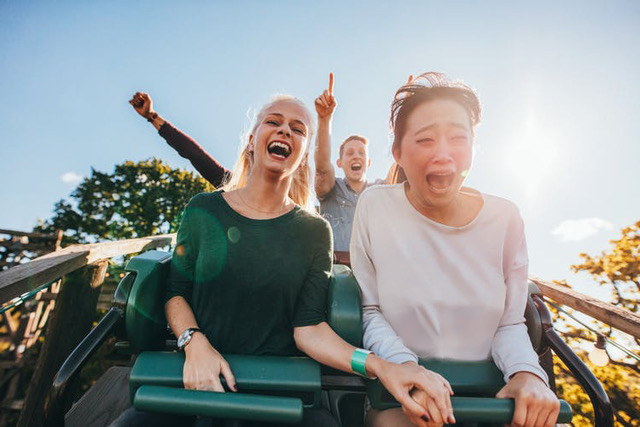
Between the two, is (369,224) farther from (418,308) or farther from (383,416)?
(383,416)

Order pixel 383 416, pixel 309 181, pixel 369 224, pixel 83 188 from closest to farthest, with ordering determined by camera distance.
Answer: pixel 383 416 → pixel 369 224 → pixel 309 181 → pixel 83 188

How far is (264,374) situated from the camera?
0.95 meters

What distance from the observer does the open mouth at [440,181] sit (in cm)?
119

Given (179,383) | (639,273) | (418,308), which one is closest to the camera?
(179,383)

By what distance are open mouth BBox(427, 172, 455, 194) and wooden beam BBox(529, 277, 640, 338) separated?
1060 mm

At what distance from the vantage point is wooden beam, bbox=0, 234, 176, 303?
1300mm

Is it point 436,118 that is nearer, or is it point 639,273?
point 436,118

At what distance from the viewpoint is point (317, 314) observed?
1.24 meters

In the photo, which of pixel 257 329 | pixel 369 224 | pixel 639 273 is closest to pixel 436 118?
pixel 369 224

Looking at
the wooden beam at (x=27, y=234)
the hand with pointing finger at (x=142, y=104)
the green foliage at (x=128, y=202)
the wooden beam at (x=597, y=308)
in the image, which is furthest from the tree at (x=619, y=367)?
the green foliage at (x=128, y=202)

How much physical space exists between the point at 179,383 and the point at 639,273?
8.72m

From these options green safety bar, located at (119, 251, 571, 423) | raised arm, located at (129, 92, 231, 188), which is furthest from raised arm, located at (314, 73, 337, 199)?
green safety bar, located at (119, 251, 571, 423)

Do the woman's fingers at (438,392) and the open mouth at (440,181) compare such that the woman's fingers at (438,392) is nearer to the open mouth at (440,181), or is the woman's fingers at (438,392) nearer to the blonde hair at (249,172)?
the open mouth at (440,181)

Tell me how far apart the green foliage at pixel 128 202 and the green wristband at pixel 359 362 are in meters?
20.5
